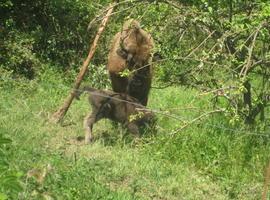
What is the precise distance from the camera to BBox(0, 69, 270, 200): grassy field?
5281mm

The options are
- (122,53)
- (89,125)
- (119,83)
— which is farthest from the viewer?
(119,83)

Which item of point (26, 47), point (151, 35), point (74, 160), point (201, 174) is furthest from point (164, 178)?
point (26, 47)

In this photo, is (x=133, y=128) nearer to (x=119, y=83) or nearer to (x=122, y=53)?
(x=119, y=83)

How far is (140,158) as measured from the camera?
6.30 metres

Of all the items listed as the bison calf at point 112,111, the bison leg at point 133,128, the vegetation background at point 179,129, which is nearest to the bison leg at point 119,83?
the bison calf at point 112,111

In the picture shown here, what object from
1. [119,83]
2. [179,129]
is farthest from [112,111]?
[179,129]

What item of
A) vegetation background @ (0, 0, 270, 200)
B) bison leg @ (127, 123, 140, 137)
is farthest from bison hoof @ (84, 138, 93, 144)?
bison leg @ (127, 123, 140, 137)

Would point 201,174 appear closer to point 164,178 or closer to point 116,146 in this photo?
point 164,178

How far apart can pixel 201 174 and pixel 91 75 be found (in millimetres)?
4388

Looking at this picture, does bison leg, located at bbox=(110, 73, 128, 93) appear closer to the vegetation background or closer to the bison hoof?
the vegetation background

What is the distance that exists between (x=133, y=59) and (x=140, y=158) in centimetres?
150

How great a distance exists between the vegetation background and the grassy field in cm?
1

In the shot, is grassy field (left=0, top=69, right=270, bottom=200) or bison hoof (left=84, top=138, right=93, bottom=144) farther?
bison hoof (left=84, top=138, right=93, bottom=144)

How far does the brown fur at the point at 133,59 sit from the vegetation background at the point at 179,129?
0.48ft
